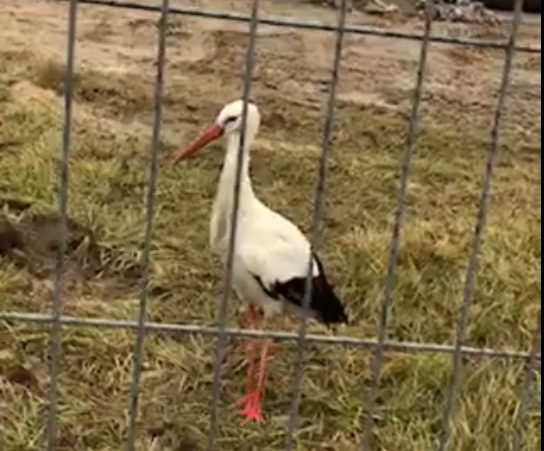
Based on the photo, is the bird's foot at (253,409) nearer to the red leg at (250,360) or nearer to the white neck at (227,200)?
the red leg at (250,360)

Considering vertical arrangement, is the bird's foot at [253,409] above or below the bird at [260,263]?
below

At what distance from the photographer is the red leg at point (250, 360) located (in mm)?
3209

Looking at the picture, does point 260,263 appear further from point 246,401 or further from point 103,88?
point 103,88

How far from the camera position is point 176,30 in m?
6.16

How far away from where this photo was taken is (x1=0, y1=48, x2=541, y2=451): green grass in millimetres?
3084

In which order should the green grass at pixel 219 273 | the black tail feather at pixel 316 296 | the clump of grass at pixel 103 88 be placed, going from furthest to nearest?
the clump of grass at pixel 103 88, the black tail feather at pixel 316 296, the green grass at pixel 219 273

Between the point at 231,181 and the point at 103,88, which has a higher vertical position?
the point at 231,181

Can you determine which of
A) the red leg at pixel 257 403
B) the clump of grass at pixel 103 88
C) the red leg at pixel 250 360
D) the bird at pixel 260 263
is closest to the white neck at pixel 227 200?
the bird at pixel 260 263

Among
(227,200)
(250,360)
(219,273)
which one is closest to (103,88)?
(219,273)

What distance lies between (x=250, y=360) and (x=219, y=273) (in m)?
0.65

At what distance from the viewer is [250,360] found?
10.8ft

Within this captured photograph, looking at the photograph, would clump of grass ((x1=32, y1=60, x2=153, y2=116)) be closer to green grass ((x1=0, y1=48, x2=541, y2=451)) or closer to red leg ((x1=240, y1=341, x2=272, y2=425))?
green grass ((x1=0, y1=48, x2=541, y2=451))

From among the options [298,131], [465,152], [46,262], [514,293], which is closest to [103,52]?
[298,131]

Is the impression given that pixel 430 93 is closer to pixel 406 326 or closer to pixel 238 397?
pixel 406 326
